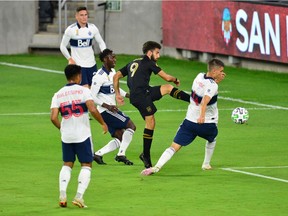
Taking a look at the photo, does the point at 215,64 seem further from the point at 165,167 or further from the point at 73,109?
the point at 73,109

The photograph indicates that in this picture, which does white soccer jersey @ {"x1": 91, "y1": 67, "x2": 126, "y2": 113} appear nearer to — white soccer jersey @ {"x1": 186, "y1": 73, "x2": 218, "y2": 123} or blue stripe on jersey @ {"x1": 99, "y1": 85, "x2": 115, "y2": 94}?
blue stripe on jersey @ {"x1": 99, "y1": 85, "x2": 115, "y2": 94}

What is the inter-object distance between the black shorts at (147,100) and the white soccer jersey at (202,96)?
0.86 metres

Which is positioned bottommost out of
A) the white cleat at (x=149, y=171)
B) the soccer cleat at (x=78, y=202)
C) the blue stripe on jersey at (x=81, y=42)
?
the white cleat at (x=149, y=171)

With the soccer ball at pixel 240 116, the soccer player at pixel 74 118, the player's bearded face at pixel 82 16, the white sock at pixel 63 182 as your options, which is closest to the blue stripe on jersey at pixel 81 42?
the player's bearded face at pixel 82 16

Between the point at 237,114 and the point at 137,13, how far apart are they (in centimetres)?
1605

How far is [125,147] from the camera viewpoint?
21.2 m

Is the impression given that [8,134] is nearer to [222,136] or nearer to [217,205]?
[222,136]

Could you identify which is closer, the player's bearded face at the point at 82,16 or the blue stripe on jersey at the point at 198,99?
the blue stripe on jersey at the point at 198,99

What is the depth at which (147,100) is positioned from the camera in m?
20.7

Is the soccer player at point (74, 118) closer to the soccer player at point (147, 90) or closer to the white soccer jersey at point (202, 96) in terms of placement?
the white soccer jersey at point (202, 96)

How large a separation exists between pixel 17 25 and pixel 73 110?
1043 inches

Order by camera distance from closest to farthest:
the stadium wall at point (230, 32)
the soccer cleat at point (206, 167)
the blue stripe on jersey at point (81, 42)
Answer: the soccer cleat at point (206, 167)
the blue stripe on jersey at point (81, 42)
the stadium wall at point (230, 32)

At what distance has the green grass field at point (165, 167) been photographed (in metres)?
17.1

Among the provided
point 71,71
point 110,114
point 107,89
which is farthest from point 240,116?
point 71,71
